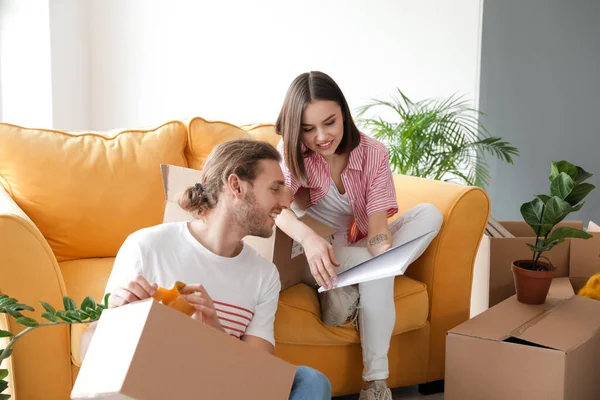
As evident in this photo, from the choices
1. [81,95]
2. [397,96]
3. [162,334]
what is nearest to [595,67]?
[397,96]

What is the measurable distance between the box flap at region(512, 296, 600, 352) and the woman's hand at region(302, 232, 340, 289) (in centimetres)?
52

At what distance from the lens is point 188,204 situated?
155 cm

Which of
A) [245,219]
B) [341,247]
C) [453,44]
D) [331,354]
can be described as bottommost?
[331,354]

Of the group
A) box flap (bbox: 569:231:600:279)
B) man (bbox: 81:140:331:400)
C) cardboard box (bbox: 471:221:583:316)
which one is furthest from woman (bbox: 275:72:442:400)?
box flap (bbox: 569:231:600:279)

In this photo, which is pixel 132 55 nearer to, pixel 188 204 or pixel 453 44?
pixel 453 44

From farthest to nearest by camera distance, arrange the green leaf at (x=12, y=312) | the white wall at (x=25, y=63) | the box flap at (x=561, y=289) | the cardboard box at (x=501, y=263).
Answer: the white wall at (x=25, y=63), the cardboard box at (x=501, y=263), the box flap at (x=561, y=289), the green leaf at (x=12, y=312)

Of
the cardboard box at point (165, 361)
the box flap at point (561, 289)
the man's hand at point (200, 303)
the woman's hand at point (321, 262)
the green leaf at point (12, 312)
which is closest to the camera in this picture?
the cardboard box at point (165, 361)

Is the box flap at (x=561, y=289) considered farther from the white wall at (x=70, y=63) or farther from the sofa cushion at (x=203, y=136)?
the white wall at (x=70, y=63)

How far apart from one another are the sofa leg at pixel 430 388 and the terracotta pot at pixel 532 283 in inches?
15.0

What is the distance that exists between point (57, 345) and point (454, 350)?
102 cm

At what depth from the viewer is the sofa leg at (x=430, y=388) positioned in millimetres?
2176

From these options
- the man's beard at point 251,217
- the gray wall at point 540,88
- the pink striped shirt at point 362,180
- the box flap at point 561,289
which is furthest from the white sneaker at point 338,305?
the gray wall at point 540,88

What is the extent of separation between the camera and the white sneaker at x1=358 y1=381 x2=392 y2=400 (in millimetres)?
1886

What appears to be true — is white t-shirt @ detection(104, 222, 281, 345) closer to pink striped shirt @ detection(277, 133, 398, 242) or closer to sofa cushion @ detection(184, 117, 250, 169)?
pink striped shirt @ detection(277, 133, 398, 242)
